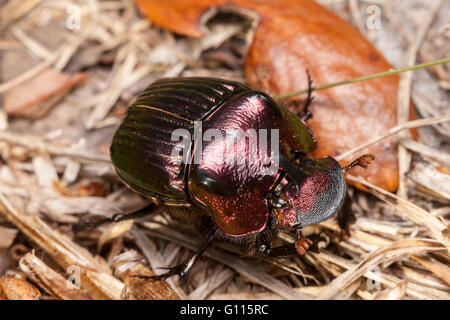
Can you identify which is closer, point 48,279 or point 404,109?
point 48,279

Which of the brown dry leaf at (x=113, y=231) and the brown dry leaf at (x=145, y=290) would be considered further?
the brown dry leaf at (x=113, y=231)

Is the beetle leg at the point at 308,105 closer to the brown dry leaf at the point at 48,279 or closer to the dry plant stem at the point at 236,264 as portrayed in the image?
the dry plant stem at the point at 236,264

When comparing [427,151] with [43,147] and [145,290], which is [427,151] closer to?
[145,290]

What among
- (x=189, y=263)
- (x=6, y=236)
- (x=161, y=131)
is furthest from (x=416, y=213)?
(x=6, y=236)

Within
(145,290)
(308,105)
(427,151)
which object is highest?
(308,105)

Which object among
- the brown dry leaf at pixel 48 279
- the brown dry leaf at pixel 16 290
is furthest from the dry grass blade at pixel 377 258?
the brown dry leaf at pixel 16 290

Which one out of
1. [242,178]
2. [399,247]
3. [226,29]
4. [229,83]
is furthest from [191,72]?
[399,247]
